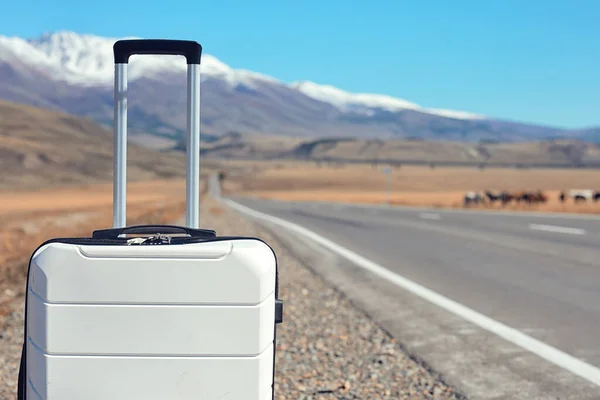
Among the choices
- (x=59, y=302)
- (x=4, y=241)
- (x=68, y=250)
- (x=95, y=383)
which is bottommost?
(x=4, y=241)

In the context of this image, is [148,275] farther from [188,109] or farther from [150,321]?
[188,109]

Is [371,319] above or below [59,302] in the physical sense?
below

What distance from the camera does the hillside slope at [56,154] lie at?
12062 cm

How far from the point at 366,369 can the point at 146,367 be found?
3.00 m

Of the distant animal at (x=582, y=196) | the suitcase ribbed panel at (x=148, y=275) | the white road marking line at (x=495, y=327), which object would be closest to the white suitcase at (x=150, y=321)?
the suitcase ribbed panel at (x=148, y=275)

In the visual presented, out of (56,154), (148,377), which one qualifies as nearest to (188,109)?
(148,377)

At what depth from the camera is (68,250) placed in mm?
2936

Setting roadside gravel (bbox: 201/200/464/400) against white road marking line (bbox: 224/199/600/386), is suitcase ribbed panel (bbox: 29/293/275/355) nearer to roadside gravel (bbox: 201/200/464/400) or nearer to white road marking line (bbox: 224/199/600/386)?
roadside gravel (bbox: 201/200/464/400)

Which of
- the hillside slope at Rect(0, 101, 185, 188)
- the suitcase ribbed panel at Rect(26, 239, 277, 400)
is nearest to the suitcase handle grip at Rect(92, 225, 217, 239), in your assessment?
the suitcase ribbed panel at Rect(26, 239, 277, 400)

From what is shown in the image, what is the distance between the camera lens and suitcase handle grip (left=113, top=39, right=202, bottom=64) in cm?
364

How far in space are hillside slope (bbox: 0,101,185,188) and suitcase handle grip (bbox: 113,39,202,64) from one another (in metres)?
107

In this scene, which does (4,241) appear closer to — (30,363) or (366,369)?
(366,369)

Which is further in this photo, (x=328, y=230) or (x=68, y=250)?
(x=328, y=230)

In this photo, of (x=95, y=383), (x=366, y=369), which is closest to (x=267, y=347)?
(x=95, y=383)
